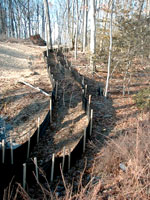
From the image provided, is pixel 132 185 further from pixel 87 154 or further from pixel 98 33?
pixel 98 33

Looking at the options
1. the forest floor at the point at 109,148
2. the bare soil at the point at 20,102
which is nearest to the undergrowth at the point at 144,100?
the forest floor at the point at 109,148

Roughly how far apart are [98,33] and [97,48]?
38.9 inches

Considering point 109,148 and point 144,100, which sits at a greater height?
point 144,100

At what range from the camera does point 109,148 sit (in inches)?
165

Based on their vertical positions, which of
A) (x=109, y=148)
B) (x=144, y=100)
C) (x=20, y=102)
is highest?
(x=144, y=100)

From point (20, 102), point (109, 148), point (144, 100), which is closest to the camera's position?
point (109, 148)

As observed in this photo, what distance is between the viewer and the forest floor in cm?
302

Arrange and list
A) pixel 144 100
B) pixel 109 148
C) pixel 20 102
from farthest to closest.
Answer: pixel 20 102, pixel 144 100, pixel 109 148

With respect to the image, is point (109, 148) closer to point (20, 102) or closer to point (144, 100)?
point (144, 100)

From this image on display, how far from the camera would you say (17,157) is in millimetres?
4602

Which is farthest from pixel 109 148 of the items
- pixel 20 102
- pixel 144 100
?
pixel 20 102

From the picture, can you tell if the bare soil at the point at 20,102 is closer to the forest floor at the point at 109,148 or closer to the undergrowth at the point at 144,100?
the forest floor at the point at 109,148

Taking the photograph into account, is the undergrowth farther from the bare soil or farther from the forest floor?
the bare soil

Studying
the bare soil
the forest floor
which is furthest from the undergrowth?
the bare soil
